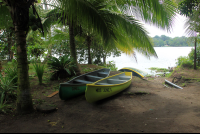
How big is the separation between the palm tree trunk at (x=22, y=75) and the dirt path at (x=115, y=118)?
10.2 inches

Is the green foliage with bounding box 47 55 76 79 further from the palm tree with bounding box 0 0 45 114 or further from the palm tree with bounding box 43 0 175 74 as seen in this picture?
the palm tree with bounding box 0 0 45 114

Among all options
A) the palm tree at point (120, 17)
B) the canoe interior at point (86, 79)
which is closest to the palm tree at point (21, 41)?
the palm tree at point (120, 17)

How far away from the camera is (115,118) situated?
3.38 metres

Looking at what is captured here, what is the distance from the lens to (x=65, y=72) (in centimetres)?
715

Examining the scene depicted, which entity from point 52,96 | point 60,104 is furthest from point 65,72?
point 60,104

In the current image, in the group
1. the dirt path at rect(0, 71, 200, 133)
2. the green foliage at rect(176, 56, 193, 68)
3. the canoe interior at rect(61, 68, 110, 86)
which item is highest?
the green foliage at rect(176, 56, 193, 68)

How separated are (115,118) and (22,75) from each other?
2509 mm

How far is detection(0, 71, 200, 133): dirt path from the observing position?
2.84 meters

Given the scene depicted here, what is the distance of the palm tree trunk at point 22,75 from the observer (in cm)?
338

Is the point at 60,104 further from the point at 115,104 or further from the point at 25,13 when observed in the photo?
the point at 25,13

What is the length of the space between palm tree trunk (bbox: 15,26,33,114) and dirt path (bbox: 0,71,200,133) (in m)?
0.26

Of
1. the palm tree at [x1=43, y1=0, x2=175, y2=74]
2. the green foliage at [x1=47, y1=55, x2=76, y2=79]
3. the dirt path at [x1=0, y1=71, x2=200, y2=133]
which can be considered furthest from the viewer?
the green foliage at [x1=47, y1=55, x2=76, y2=79]

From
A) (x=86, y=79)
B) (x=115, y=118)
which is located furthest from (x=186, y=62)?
(x=115, y=118)

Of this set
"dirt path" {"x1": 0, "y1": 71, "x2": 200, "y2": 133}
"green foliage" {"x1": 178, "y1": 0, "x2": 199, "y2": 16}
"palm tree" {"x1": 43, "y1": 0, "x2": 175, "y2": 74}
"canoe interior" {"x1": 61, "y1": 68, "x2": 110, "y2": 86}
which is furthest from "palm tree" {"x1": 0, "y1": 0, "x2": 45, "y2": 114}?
"green foliage" {"x1": 178, "y1": 0, "x2": 199, "y2": 16}
